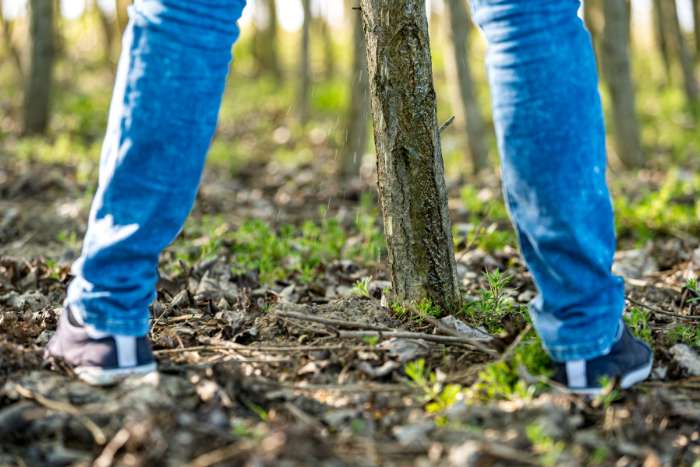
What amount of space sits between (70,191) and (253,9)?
Answer: 11.4 metres

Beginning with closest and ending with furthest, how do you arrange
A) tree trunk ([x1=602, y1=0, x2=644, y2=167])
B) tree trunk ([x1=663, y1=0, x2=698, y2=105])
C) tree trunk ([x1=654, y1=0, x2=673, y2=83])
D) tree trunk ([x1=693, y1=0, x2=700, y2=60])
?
tree trunk ([x1=602, y1=0, x2=644, y2=167]) → tree trunk ([x1=663, y1=0, x2=698, y2=105]) → tree trunk ([x1=654, y1=0, x2=673, y2=83]) → tree trunk ([x1=693, y1=0, x2=700, y2=60])

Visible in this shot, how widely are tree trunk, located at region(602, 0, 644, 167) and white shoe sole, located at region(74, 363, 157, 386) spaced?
6520mm

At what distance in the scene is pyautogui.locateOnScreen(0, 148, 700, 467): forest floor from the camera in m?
1.93

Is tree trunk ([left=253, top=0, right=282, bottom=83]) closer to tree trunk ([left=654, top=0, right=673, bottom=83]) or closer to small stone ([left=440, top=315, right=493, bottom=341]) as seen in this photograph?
tree trunk ([left=654, top=0, right=673, bottom=83])

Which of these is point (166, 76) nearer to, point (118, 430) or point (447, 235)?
point (118, 430)

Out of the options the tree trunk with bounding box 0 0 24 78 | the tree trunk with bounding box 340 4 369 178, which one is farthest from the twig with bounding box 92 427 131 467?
the tree trunk with bounding box 0 0 24 78

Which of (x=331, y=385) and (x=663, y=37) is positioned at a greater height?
(x=663, y=37)

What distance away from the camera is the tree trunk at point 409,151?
2.77m

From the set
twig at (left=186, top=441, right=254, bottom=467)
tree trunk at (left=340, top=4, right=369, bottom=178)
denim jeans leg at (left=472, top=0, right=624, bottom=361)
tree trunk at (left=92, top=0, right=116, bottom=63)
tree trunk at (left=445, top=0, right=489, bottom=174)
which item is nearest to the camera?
twig at (left=186, top=441, right=254, bottom=467)

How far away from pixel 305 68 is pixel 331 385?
356 inches

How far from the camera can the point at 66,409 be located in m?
2.10

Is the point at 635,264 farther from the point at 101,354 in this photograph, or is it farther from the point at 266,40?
the point at 266,40

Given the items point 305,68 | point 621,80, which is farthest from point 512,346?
point 305,68

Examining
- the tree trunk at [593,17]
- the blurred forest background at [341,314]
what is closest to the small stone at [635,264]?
the blurred forest background at [341,314]
